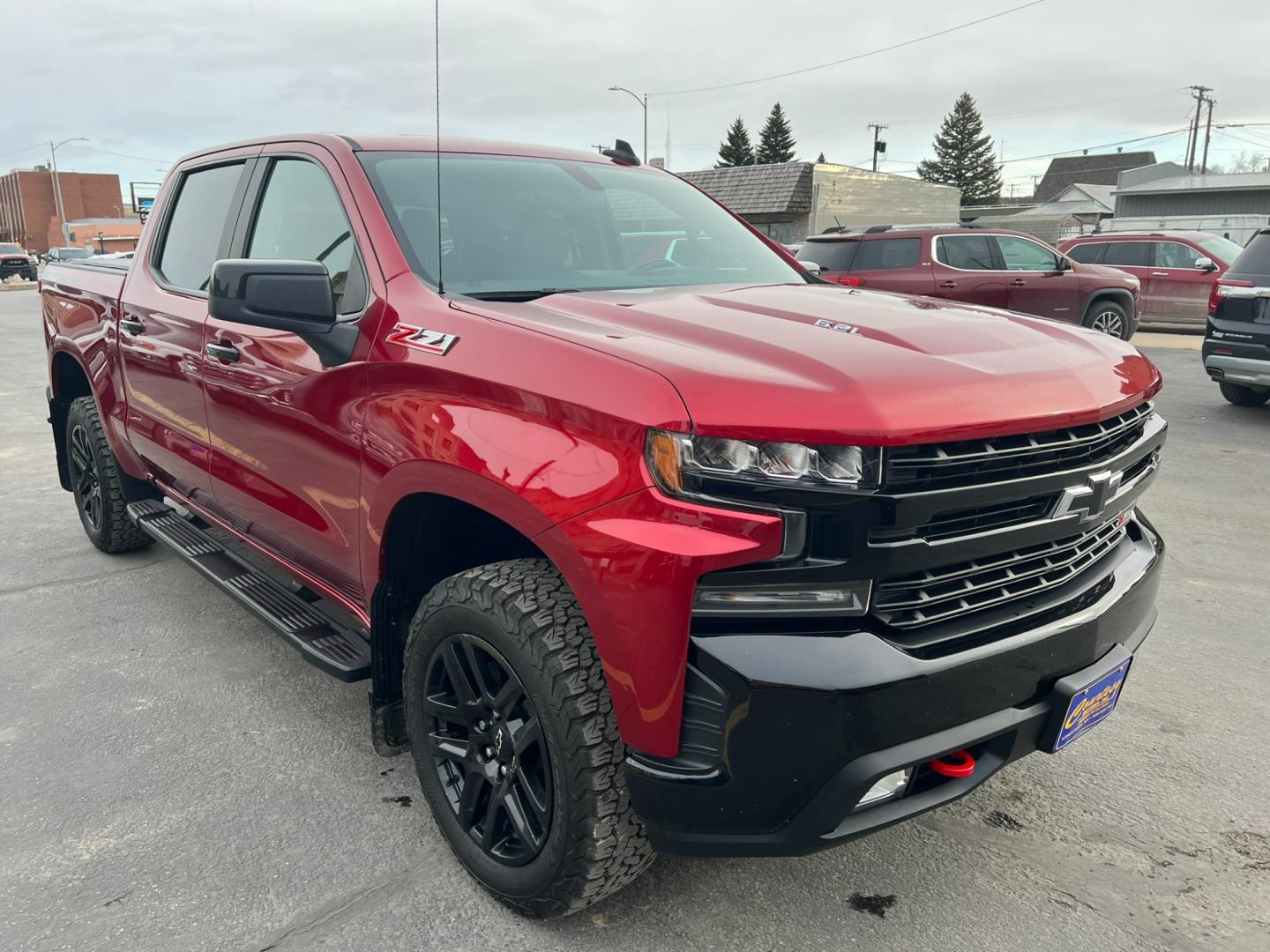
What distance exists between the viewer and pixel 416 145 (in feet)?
10.1

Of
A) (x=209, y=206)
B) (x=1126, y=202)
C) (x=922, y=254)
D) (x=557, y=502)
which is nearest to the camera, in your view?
(x=557, y=502)

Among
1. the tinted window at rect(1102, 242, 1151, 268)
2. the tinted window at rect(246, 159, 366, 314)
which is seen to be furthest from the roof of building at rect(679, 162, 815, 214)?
the tinted window at rect(246, 159, 366, 314)

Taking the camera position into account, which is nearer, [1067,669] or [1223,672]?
[1067,669]

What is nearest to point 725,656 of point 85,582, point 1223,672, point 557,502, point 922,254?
point 557,502

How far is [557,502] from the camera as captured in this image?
1958mm

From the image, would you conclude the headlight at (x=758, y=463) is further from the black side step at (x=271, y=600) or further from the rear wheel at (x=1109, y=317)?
the rear wheel at (x=1109, y=317)

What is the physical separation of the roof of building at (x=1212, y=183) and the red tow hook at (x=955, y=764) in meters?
51.0

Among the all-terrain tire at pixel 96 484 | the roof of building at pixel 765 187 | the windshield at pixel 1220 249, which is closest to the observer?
the all-terrain tire at pixel 96 484

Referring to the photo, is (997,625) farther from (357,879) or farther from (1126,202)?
(1126,202)

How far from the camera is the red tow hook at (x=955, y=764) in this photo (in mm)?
2025

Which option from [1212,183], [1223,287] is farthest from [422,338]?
[1212,183]

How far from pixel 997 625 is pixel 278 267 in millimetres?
1900

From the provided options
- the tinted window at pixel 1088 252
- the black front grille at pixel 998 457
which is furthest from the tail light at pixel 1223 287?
the tinted window at pixel 1088 252

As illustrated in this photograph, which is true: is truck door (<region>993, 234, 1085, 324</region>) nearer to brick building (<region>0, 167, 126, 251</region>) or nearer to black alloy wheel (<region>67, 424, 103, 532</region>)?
black alloy wheel (<region>67, 424, 103, 532</region>)
